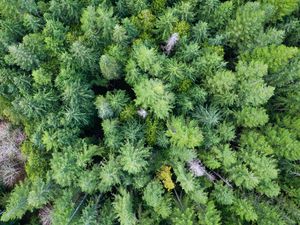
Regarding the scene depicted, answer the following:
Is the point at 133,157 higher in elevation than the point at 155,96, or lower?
lower

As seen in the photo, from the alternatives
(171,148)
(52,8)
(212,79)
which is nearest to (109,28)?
(52,8)

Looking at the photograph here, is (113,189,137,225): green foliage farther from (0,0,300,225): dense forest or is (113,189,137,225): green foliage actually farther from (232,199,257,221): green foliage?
(232,199,257,221): green foliage

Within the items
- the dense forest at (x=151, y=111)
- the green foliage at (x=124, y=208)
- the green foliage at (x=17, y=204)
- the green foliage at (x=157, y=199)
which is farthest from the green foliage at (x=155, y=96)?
the green foliage at (x=17, y=204)

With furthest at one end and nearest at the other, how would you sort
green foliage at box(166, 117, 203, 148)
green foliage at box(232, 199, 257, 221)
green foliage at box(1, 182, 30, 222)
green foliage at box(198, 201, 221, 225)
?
green foliage at box(1, 182, 30, 222)
green foliage at box(232, 199, 257, 221)
green foliage at box(198, 201, 221, 225)
green foliage at box(166, 117, 203, 148)

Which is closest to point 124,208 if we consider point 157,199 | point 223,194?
point 157,199

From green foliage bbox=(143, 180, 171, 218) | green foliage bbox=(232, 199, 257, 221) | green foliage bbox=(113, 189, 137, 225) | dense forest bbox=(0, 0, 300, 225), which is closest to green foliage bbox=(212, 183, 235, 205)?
dense forest bbox=(0, 0, 300, 225)

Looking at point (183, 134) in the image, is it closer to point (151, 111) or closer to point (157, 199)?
point (151, 111)

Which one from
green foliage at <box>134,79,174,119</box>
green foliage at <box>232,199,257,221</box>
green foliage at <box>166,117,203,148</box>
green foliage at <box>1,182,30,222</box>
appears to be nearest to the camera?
green foliage at <box>134,79,174,119</box>

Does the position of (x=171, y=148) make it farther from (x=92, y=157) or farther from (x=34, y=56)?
(x=34, y=56)
